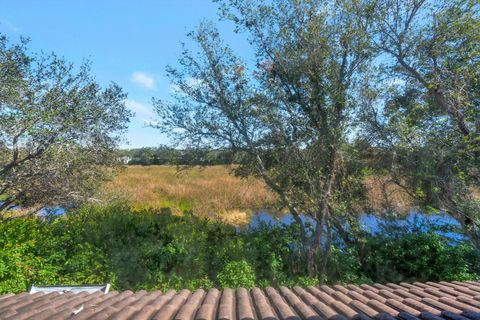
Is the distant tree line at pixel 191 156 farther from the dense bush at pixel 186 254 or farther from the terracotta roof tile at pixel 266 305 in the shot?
the terracotta roof tile at pixel 266 305

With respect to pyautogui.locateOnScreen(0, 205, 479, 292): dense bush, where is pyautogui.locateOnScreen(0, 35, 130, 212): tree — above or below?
above

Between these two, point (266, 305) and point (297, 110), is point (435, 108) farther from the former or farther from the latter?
point (266, 305)

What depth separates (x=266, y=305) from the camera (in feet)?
13.5

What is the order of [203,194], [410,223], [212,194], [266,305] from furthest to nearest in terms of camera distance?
[203,194]
[212,194]
[410,223]
[266,305]

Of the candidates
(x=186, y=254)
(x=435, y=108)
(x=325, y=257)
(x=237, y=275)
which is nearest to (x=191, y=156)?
(x=186, y=254)

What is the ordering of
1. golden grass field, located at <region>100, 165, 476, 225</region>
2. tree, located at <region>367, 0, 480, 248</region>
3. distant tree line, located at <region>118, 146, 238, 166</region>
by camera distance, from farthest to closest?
golden grass field, located at <region>100, 165, 476, 225</region> < distant tree line, located at <region>118, 146, 238, 166</region> < tree, located at <region>367, 0, 480, 248</region>

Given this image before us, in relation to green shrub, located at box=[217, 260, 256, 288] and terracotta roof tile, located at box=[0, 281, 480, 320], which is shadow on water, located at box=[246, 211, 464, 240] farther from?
terracotta roof tile, located at box=[0, 281, 480, 320]

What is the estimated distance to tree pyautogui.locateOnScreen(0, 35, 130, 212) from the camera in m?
8.55

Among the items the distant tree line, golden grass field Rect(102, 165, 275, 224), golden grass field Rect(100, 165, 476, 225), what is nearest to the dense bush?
golden grass field Rect(100, 165, 476, 225)

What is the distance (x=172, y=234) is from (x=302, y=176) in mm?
4282

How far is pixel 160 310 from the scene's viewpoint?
3787 millimetres

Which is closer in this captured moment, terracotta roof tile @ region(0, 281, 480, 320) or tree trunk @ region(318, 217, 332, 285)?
terracotta roof tile @ region(0, 281, 480, 320)

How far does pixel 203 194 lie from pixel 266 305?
14.9 m

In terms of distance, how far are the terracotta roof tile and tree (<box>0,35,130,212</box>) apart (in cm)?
545
